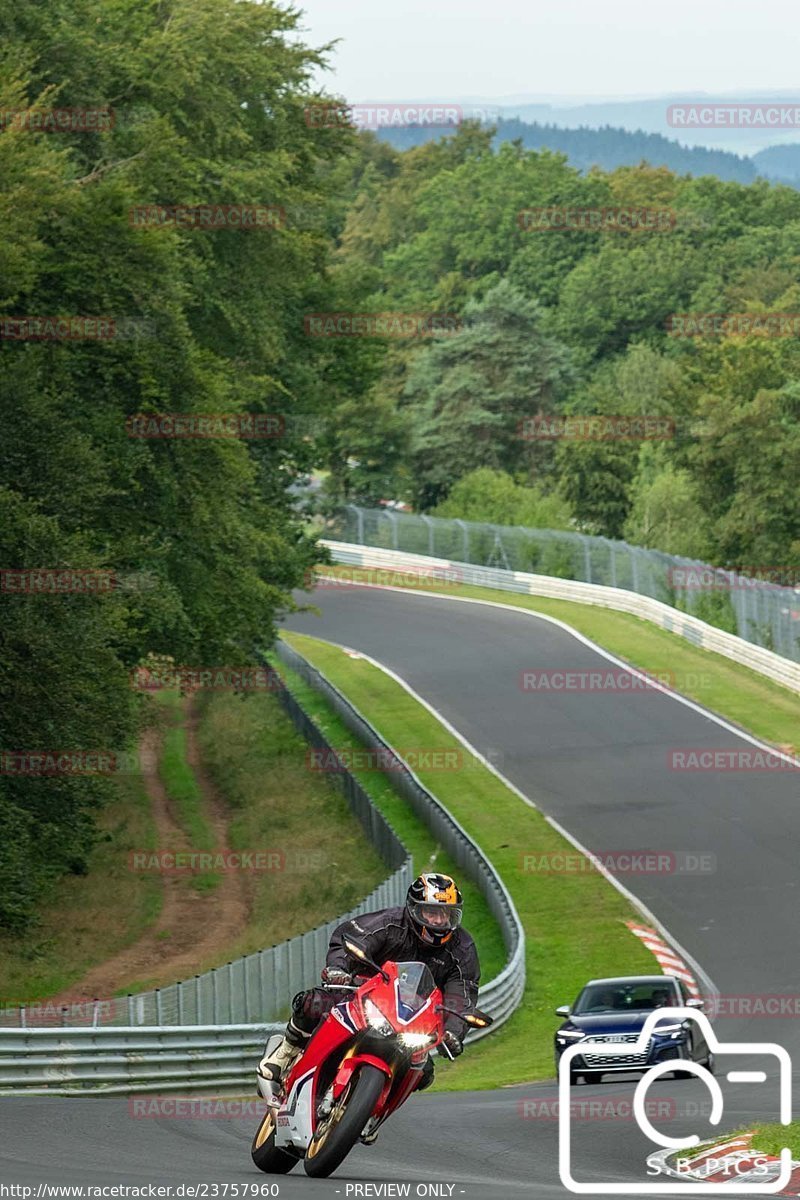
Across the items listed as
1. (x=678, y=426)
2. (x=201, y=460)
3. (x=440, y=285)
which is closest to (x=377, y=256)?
(x=440, y=285)

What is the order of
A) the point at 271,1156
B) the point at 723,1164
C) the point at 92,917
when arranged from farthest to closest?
the point at 92,917 → the point at 723,1164 → the point at 271,1156

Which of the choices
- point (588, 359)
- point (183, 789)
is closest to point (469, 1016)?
A: point (183, 789)

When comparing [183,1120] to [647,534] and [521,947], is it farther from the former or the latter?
[647,534]

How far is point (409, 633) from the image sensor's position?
206 feet

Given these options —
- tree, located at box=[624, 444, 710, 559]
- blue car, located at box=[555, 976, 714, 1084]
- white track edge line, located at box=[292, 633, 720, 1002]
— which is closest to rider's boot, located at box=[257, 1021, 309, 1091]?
blue car, located at box=[555, 976, 714, 1084]

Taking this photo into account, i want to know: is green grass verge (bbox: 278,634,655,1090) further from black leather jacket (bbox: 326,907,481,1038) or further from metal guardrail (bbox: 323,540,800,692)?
black leather jacket (bbox: 326,907,481,1038)

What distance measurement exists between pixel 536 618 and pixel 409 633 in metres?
4.38

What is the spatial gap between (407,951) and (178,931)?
23.3 meters

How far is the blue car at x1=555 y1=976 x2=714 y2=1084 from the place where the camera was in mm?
21031

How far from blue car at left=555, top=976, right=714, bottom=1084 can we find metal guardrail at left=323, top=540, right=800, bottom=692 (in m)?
29.2

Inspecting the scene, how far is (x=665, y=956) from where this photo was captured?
30266 millimetres

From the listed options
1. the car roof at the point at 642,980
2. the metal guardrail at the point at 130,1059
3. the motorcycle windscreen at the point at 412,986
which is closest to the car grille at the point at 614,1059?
the car roof at the point at 642,980

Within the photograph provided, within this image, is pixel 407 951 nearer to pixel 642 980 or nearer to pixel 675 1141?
pixel 675 1141

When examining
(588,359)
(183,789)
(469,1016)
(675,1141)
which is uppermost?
(469,1016)
